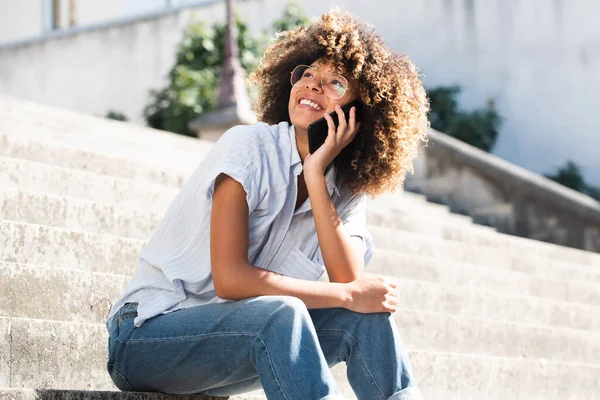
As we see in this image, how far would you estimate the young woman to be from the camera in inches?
92.0

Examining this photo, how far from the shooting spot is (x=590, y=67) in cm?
1212

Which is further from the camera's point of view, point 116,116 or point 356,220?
point 116,116

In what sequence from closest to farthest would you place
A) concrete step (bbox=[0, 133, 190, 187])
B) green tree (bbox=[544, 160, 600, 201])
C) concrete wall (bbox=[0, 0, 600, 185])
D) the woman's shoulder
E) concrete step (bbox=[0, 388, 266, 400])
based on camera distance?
concrete step (bbox=[0, 388, 266, 400]) → the woman's shoulder → concrete step (bbox=[0, 133, 190, 187]) → green tree (bbox=[544, 160, 600, 201]) → concrete wall (bbox=[0, 0, 600, 185])

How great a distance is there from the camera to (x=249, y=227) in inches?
104

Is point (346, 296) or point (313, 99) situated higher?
point (313, 99)

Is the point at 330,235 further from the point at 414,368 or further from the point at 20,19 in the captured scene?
the point at 20,19

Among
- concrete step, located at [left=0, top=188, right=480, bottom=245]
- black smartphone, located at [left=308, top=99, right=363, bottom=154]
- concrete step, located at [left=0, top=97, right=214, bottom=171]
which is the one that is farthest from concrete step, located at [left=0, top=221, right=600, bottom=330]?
concrete step, located at [left=0, top=97, right=214, bottom=171]

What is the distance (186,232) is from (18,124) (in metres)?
3.27

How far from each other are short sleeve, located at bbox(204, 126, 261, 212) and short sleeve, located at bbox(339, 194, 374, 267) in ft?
1.12

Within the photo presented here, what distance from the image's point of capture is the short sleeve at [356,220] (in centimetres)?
282

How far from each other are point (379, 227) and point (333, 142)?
257cm

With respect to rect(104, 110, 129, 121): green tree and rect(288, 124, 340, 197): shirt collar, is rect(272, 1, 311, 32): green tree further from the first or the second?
rect(288, 124, 340, 197): shirt collar

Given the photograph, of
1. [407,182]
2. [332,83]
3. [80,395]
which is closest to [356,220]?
[332,83]

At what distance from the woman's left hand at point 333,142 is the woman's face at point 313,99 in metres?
0.04
